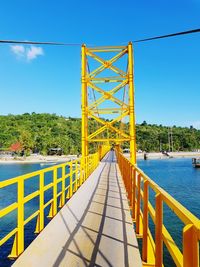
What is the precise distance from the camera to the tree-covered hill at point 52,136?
122 meters

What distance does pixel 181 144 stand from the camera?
5743 inches

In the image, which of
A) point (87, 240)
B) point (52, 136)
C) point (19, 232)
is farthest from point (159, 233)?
point (52, 136)

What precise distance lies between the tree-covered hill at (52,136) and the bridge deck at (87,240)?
117m

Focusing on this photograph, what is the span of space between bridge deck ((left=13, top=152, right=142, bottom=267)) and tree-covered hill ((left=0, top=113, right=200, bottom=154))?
117 meters

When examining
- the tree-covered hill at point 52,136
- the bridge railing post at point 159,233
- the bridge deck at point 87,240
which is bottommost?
the bridge deck at point 87,240

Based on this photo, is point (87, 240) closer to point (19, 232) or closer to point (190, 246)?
point (19, 232)

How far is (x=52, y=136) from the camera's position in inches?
5010

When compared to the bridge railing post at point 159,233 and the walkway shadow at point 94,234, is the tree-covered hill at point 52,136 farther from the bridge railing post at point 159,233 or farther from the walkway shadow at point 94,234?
the bridge railing post at point 159,233

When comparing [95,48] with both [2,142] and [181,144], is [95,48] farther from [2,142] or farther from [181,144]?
[181,144]

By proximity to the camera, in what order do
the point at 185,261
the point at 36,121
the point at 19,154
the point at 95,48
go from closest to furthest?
the point at 185,261, the point at 95,48, the point at 19,154, the point at 36,121

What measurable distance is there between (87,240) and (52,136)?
411ft

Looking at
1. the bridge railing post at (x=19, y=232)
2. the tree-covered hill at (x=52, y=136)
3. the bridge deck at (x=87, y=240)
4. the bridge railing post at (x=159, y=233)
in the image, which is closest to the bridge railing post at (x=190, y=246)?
the bridge railing post at (x=159, y=233)

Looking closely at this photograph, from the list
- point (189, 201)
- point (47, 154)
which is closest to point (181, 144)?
point (47, 154)

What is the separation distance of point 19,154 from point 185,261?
124m
